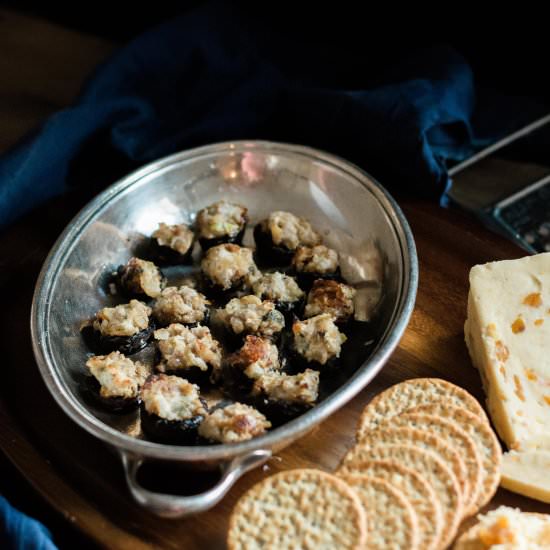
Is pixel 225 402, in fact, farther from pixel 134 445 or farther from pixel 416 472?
pixel 416 472

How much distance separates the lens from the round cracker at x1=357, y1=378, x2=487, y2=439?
191 cm

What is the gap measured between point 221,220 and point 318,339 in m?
0.63

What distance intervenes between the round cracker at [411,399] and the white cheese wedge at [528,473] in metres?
0.13

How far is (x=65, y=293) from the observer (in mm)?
2389

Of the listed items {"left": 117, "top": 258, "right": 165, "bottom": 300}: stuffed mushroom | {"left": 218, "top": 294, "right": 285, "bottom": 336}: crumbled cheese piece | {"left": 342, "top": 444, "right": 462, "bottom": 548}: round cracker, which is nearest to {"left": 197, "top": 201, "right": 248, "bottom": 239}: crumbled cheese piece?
{"left": 117, "top": 258, "right": 165, "bottom": 300}: stuffed mushroom

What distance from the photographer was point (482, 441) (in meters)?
1.84

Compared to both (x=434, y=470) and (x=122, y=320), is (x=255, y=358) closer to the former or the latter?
(x=122, y=320)

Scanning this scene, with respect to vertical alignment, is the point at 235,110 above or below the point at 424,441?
above

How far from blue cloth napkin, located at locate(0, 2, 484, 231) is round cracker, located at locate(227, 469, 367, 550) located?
1.32 meters

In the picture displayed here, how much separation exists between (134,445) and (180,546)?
261 millimetres

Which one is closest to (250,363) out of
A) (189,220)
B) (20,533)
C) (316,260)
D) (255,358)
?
(255,358)

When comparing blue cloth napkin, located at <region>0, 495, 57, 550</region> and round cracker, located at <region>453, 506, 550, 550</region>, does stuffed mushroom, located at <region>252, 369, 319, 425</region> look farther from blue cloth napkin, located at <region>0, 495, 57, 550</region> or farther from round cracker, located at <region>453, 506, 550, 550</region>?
blue cloth napkin, located at <region>0, 495, 57, 550</region>

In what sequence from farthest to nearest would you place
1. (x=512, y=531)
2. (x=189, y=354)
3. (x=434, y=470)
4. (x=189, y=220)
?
1. (x=189, y=220)
2. (x=189, y=354)
3. (x=434, y=470)
4. (x=512, y=531)

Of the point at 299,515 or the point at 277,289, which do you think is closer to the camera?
the point at 299,515
